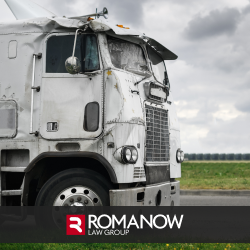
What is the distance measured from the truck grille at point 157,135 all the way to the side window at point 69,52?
3.46 feet

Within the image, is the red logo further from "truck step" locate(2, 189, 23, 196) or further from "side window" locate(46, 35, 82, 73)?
"side window" locate(46, 35, 82, 73)

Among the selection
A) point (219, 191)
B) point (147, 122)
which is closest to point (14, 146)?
point (147, 122)

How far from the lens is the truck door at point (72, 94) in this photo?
18.9ft

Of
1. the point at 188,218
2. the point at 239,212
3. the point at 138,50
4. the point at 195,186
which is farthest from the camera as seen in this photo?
the point at 195,186

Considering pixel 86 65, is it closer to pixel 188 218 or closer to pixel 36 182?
pixel 36 182

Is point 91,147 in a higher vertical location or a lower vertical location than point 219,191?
higher

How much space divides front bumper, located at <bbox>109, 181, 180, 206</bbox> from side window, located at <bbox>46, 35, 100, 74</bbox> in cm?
176

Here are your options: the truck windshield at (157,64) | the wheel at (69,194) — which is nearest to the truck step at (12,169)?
the wheel at (69,194)

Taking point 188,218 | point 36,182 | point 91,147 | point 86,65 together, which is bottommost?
point 188,218

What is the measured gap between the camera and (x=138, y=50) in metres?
6.66

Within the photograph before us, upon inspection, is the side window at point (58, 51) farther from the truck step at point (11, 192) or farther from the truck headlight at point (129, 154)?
the truck step at point (11, 192)

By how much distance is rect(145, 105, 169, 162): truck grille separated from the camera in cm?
620

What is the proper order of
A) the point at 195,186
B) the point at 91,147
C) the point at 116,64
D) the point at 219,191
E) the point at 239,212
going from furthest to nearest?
the point at 195,186 < the point at 219,191 < the point at 239,212 < the point at 116,64 < the point at 91,147

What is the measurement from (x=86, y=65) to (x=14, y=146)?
1.54 m
